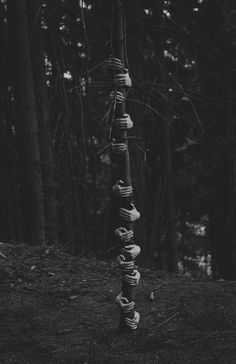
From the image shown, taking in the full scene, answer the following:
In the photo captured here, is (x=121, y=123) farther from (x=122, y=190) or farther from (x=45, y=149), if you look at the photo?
(x=45, y=149)

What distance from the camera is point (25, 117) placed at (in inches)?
345

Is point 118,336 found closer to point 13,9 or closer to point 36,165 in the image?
point 36,165

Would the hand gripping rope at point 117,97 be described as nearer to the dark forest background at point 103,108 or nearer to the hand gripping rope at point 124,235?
the dark forest background at point 103,108

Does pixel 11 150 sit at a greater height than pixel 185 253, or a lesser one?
greater

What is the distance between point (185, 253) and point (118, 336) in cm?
1980

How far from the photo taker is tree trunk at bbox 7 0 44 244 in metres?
8.63

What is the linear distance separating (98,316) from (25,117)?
4.78m

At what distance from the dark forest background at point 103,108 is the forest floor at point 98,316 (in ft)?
2.29

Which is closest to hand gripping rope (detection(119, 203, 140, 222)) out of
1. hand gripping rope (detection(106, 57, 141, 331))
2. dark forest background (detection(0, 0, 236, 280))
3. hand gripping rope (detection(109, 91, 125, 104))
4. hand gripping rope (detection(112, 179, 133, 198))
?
hand gripping rope (detection(106, 57, 141, 331))

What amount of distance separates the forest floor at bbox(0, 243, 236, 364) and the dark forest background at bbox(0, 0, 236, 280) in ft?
2.29

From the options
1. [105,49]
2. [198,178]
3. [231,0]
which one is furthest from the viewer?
[198,178]

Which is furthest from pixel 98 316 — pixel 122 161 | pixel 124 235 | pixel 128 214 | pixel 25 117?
pixel 25 117

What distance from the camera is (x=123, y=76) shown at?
423 cm

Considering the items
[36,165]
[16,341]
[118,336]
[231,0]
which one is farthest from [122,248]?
[231,0]
